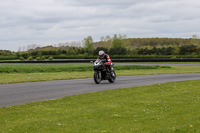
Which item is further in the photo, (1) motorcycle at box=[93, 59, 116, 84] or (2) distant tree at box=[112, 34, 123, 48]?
(2) distant tree at box=[112, 34, 123, 48]

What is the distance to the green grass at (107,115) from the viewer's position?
25.8ft

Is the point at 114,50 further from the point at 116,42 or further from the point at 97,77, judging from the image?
the point at 97,77

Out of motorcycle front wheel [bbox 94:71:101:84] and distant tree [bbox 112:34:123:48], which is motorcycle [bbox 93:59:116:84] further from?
distant tree [bbox 112:34:123:48]

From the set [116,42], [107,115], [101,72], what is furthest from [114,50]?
[107,115]

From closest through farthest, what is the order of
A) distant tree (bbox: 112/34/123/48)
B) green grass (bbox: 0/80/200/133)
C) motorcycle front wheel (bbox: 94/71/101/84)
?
green grass (bbox: 0/80/200/133) < motorcycle front wheel (bbox: 94/71/101/84) < distant tree (bbox: 112/34/123/48)

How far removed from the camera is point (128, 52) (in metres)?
84.6

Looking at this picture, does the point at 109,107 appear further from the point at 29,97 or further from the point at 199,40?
the point at 199,40

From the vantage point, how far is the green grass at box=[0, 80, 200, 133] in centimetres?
787

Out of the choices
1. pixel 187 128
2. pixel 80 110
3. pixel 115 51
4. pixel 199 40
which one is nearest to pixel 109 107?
pixel 80 110

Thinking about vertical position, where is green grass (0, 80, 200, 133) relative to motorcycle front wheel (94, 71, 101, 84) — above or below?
below

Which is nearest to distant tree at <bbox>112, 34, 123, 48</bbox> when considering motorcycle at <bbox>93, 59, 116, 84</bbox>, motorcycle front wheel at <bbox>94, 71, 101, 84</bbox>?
motorcycle at <bbox>93, 59, 116, 84</bbox>

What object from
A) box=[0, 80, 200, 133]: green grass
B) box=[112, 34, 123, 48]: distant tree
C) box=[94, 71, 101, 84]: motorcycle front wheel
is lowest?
box=[0, 80, 200, 133]: green grass

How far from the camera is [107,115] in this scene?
9.52 m

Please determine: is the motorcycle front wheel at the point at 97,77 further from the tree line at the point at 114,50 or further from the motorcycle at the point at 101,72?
the tree line at the point at 114,50
